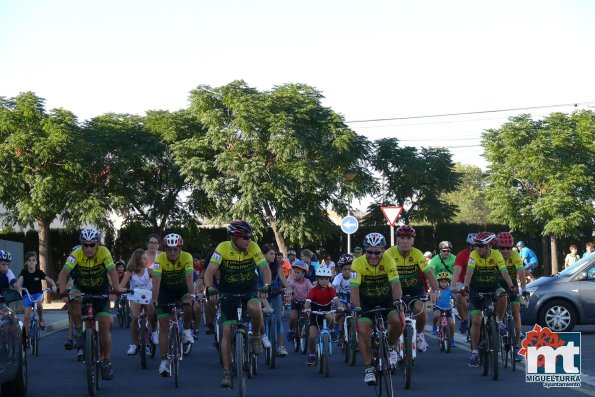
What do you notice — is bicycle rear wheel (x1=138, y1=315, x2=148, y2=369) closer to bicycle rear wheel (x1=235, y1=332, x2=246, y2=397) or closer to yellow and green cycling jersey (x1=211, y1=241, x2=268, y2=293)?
yellow and green cycling jersey (x1=211, y1=241, x2=268, y2=293)

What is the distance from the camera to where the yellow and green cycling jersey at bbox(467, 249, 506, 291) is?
1439 centimetres

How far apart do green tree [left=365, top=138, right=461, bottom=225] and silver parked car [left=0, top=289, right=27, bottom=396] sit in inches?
1868

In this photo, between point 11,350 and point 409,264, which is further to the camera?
point 409,264

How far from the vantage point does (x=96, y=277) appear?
13.2 metres

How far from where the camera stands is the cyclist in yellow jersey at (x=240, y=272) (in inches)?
483

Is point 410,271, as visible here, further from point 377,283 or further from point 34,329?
point 34,329

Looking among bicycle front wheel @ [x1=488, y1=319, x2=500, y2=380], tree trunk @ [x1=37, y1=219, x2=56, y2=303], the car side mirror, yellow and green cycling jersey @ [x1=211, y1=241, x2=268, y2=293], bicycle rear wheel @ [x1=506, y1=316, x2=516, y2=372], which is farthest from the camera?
tree trunk @ [x1=37, y1=219, x2=56, y2=303]

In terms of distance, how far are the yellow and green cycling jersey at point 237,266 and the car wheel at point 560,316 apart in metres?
10.1

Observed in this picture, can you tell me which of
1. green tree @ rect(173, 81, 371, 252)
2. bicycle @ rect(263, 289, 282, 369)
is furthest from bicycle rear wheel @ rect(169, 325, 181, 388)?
green tree @ rect(173, 81, 371, 252)

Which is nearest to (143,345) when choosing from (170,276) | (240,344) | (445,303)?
(170,276)

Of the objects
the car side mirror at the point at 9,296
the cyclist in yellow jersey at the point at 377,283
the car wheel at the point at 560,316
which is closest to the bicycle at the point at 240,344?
the cyclist in yellow jersey at the point at 377,283

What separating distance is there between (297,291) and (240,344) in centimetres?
632

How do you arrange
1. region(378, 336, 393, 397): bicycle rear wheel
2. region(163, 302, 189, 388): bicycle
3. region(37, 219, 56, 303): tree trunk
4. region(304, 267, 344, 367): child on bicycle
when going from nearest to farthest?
region(378, 336, 393, 397): bicycle rear wheel < region(163, 302, 189, 388): bicycle < region(304, 267, 344, 367): child on bicycle < region(37, 219, 56, 303): tree trunk

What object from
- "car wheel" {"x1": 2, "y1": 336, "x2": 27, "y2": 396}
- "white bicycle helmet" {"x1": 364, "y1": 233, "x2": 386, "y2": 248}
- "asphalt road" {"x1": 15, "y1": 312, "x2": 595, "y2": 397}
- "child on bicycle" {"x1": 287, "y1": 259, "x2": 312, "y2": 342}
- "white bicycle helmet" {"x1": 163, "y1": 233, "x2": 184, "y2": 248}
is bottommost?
"asphalt road" {"x1": 15, "y1": 312, "x2": 595, "y2": 397}
